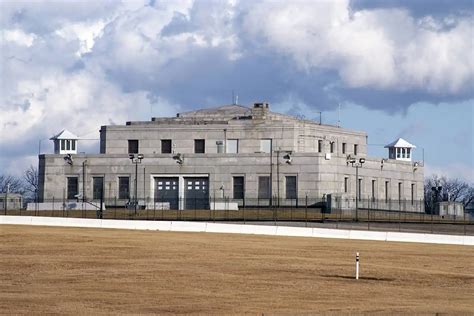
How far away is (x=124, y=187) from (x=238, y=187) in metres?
12.4

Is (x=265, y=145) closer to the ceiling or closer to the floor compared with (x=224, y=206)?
closer to the ceiling

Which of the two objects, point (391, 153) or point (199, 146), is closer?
point (199, 146)

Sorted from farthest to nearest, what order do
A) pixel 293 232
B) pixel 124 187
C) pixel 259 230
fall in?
1. pixel 124 187
2. pixel 259 230
3. pixel 293 232

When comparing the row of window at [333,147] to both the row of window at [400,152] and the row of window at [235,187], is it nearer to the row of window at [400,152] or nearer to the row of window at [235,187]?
the row of window at [400,152]

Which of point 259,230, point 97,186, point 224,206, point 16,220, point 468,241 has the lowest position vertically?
point 468,241

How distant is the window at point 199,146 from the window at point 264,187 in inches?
439

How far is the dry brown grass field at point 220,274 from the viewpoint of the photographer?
149ft

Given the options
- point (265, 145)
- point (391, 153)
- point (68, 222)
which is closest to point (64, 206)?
point (265, 145)

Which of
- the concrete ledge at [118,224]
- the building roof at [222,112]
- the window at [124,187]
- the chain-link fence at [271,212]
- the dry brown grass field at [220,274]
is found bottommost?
the dry brown grass field at [220,274]

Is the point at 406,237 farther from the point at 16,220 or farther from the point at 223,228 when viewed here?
Result: the point at 16,220

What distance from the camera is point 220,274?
59.5m

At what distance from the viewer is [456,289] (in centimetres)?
5547

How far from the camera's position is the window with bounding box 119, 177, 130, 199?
131 meters

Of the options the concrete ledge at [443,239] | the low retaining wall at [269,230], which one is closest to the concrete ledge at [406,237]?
the low retaining wall at [269,230]
